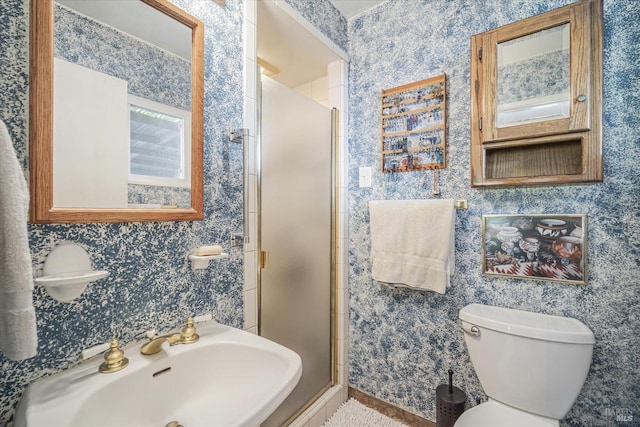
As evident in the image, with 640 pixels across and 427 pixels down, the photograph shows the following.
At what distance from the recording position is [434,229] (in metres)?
1.43

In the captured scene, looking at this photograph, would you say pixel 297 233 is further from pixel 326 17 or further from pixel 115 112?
pixel 326 17

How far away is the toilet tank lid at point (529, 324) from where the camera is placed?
1.05 metres

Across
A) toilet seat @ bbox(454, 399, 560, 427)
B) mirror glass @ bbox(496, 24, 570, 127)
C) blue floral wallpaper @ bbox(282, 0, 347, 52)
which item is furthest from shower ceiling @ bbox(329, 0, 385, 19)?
toilet seat @ bbox(454, 399, 560, 427)

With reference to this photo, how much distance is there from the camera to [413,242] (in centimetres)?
149

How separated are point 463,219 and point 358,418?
1316mm

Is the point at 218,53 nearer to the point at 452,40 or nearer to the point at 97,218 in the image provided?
the point at 97,218

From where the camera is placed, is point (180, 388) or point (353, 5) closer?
point (180, 388)

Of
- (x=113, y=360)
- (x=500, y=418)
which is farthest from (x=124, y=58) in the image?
(x=500, y=418)

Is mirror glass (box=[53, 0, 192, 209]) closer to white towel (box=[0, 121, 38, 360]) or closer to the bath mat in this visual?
white towel (box=[0, 121, 38, 360])

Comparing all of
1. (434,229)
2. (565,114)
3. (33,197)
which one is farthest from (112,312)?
(565,114)

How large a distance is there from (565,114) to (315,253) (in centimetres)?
135

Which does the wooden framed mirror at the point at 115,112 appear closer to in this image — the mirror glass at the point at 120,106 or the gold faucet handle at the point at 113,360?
the mirror glass at the point at 120,106

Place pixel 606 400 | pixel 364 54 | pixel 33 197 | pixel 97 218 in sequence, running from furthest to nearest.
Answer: pixel 364 54 → pixel 606 400 → pixel 97 218 → pixel 33 197

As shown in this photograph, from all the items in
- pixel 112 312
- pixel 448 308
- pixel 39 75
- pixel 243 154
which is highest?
pixel 39 75
